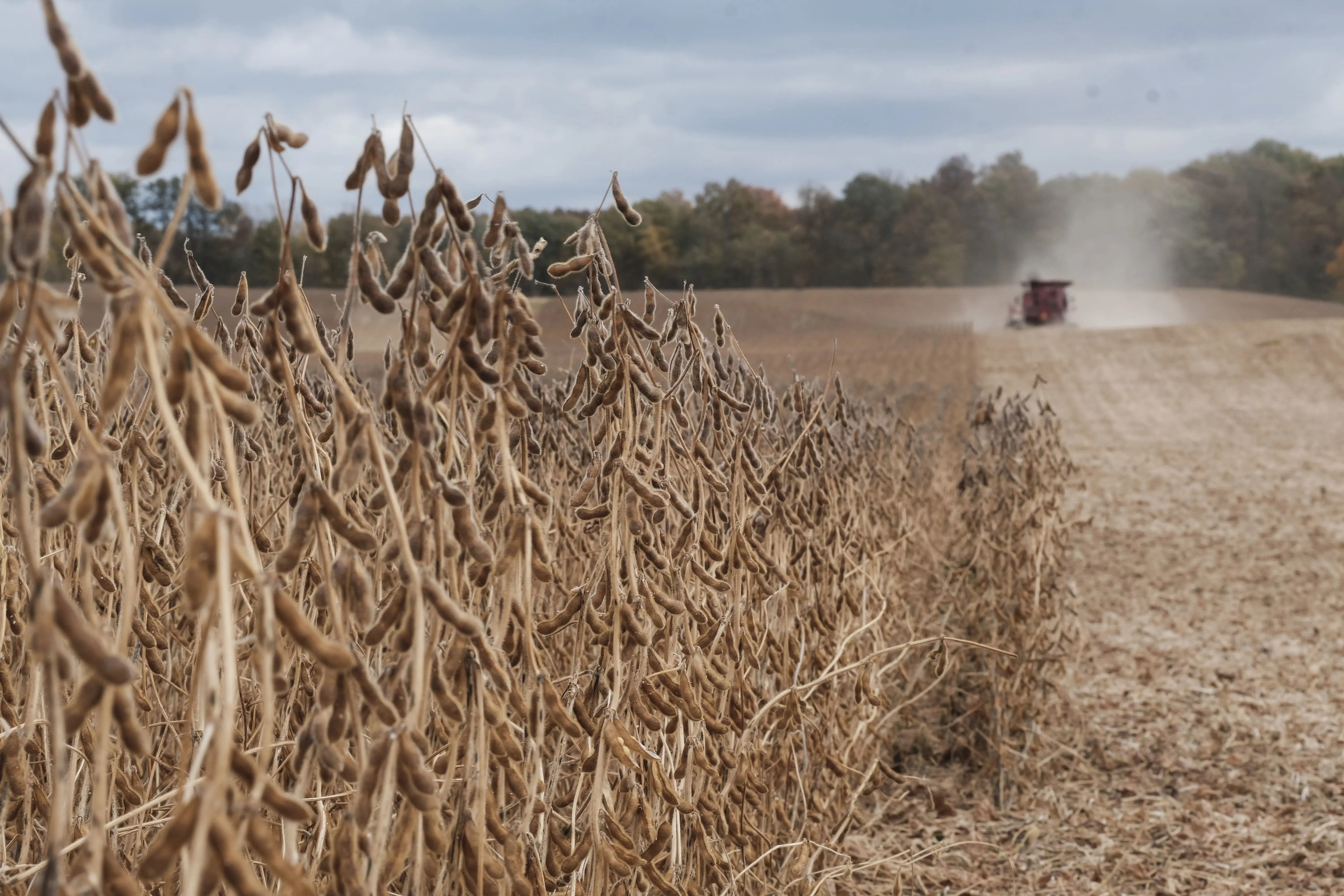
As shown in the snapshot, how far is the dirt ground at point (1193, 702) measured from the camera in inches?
166

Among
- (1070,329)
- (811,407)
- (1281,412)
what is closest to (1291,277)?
(1070,329)

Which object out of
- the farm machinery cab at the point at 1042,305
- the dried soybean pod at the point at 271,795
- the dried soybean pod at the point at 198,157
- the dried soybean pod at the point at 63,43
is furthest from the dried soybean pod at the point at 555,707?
the farm machinery cab at the point at 1042,305

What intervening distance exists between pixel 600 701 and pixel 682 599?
0.23 m

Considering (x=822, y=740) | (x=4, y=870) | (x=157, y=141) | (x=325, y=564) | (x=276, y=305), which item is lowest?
(x=822, y=740)

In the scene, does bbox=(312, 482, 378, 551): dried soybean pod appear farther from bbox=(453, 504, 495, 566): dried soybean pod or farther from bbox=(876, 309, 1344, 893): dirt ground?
bbox=(876, 309, 1344, 893): dirt ground

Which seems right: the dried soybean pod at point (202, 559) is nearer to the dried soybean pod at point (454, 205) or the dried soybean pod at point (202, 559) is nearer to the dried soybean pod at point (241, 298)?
the dried soybean pod at point (454, 205)

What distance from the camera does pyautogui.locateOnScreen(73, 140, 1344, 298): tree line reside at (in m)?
60.6

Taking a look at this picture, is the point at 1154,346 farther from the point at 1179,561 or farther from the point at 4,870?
the point at 4,870

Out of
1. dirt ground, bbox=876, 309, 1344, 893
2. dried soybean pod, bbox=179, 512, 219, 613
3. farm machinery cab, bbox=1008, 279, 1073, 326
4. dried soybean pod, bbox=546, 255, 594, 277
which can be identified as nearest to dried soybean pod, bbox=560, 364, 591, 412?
dried soybean pod, bbox=546, 255, 594, 277

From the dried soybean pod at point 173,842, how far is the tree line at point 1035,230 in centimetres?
5444

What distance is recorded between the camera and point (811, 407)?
10.6 feet

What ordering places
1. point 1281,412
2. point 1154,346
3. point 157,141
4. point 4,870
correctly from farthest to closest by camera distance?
point 1154,346, point 1281,412, point 4,870, point 157,141

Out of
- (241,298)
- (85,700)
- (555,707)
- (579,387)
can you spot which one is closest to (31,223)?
(85,700)

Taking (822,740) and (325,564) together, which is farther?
(822,740)
